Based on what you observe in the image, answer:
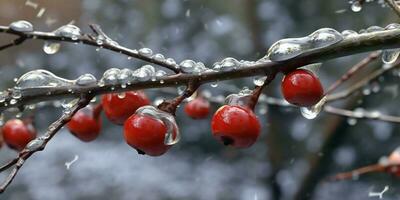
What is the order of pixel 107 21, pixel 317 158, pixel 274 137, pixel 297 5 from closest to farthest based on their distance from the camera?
pixel 317 158
pixel 274 137
pixel 297 5
pixel 107 21

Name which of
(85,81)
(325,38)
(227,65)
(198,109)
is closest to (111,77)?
(85,81)

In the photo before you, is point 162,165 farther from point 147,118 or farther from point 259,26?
point 147,118

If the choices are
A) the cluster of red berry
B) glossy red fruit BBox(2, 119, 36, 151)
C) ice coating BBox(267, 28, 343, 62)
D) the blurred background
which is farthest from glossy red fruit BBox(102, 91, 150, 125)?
the blurred background

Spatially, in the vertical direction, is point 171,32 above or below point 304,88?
above

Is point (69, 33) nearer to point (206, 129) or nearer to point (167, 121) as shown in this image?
point (167, 121)

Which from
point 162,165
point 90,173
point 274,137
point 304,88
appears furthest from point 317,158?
point 304,88

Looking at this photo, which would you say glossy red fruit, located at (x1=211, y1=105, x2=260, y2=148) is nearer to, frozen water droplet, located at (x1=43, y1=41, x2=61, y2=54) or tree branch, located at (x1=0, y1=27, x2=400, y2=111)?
tree branch, located at (x1=0, y1=27, x2=400, y2=111)
